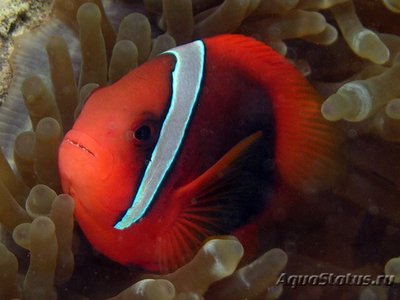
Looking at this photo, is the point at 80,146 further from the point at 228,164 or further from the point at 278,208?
the point at 278,208

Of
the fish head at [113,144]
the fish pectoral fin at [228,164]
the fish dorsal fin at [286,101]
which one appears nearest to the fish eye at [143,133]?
the fish head at [113,144]

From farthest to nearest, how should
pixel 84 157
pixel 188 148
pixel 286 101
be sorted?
pixel 286 101 < pixel 188 148 < pixel 84 157

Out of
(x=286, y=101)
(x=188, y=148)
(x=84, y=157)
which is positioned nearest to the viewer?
(x=84, y=157)

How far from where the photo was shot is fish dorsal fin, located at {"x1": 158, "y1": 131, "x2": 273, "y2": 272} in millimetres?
1048

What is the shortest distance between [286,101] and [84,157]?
46cm

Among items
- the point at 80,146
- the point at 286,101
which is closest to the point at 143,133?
the point at 80,146

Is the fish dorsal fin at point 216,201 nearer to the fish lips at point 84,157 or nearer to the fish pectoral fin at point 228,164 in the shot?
the fish pectoral fin at point 228,164

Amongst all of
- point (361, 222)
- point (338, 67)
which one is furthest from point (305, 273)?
point (338, 67)

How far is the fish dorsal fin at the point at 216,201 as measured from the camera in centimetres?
105

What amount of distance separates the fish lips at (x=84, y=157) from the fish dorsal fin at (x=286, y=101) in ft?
1.06

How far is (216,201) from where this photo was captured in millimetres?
1083

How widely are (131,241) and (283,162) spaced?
361 millimetres

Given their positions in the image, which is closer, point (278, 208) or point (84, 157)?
point (84, 157)

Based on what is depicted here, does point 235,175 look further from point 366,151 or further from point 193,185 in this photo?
point 366,151
